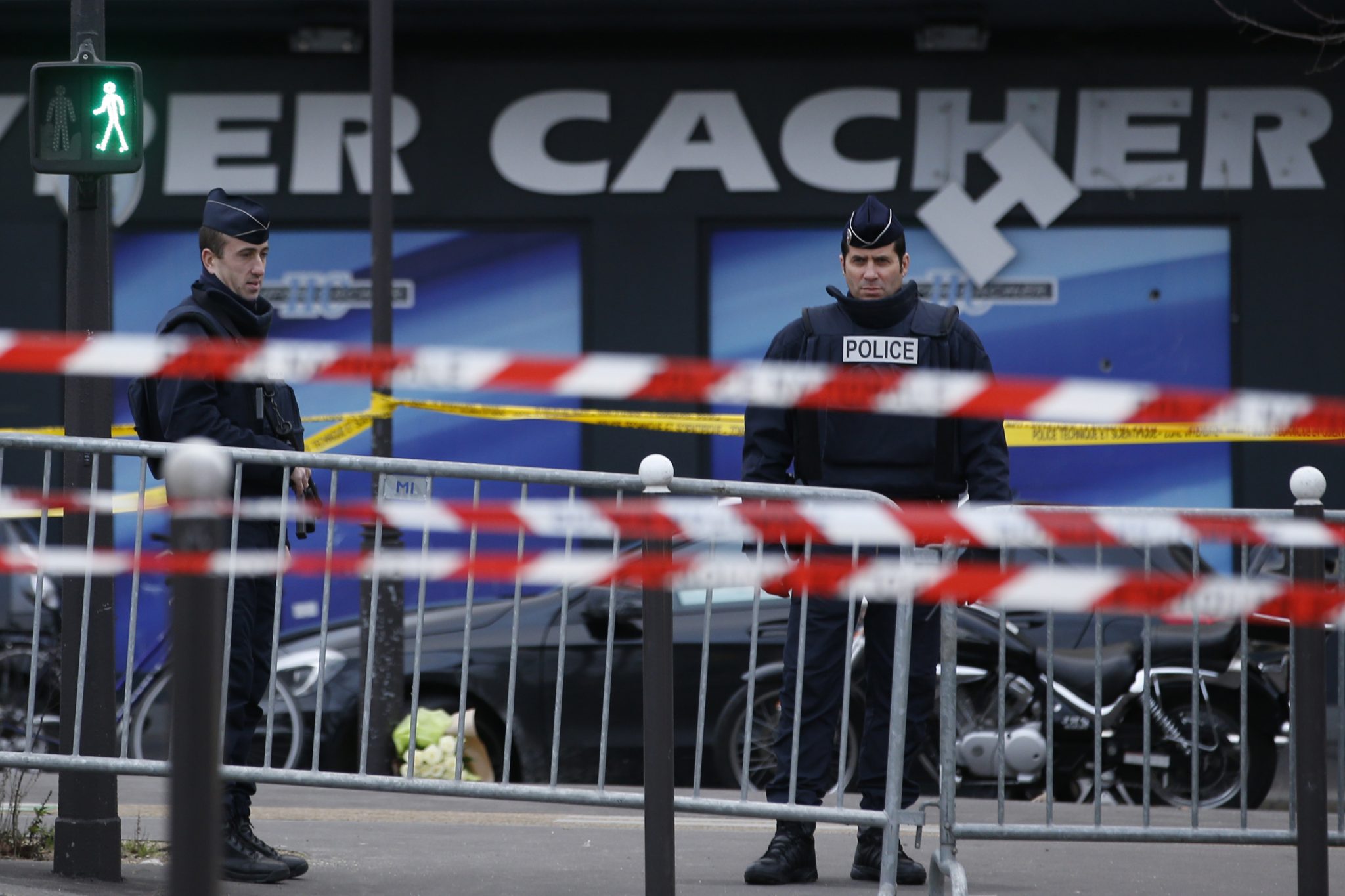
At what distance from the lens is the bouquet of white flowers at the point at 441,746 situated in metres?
6.78

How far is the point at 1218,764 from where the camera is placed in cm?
808

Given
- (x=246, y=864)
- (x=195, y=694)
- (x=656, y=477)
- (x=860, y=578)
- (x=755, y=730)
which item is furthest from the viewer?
(x=755, y=730)

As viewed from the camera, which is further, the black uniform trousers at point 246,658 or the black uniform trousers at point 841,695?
the black uniform trousers at point 841,695

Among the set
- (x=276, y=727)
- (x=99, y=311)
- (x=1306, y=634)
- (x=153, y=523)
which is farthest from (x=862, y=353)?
(x=153, y=523)

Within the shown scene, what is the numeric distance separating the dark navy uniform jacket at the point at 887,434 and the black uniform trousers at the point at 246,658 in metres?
1.51

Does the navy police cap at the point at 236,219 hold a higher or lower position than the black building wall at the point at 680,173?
lower

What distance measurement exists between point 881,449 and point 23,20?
10.1 meters

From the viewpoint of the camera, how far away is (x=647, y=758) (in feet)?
14.0

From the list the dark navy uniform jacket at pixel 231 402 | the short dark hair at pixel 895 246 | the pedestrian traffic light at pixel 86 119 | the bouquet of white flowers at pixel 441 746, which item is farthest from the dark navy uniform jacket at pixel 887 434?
the pedestrian traffic light at pixel 86 119

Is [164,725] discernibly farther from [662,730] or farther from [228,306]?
[662,730]

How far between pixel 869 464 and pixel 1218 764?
11.3 feet

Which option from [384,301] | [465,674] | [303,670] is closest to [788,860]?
[465,674]

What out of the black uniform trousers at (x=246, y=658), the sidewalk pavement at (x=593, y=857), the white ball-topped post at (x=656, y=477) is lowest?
the sidewalk pavement at (x=593, y=857)

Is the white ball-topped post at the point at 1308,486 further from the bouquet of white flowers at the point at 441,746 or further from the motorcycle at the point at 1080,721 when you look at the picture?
the bouquet of white flowers at the point at 441,746
